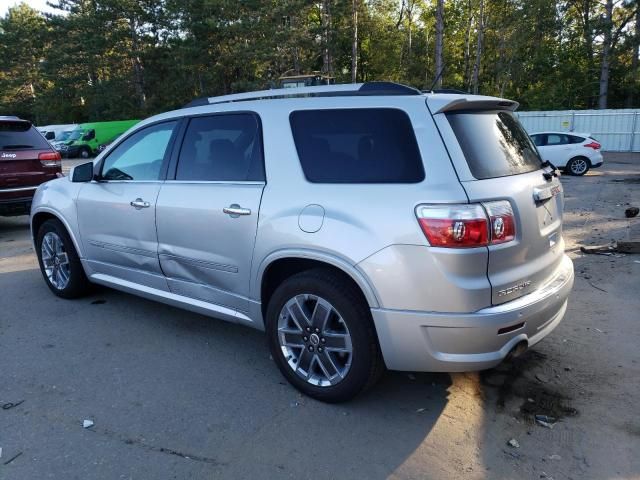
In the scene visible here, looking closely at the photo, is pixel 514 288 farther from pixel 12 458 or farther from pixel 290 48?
pixel 290 48

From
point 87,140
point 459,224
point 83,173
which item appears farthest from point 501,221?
point 87,140

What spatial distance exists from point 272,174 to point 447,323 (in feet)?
4.75

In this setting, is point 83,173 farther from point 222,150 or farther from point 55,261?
point 222,150

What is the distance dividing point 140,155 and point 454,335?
3.03 metres

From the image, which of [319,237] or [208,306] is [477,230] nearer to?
[319,237]

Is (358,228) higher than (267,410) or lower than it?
higher

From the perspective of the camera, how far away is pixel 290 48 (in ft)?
119

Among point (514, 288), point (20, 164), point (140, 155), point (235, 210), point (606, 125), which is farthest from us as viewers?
point (606, 125)

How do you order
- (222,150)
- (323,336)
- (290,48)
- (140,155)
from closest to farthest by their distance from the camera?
(323,336) → (222,150) → (140,155) → (290,48)

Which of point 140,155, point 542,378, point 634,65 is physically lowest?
point 542,378

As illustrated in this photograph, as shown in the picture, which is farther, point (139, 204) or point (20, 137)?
point (20, 137)

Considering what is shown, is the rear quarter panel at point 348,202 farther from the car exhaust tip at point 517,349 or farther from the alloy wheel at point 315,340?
the car exhaust tip at point 517,349

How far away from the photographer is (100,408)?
10.7 feet

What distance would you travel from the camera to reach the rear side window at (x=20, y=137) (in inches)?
327
